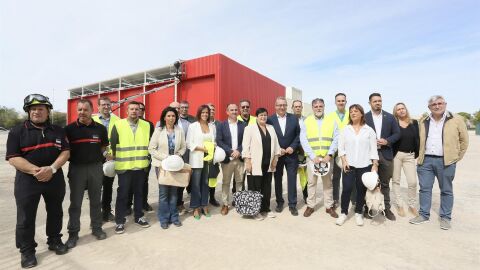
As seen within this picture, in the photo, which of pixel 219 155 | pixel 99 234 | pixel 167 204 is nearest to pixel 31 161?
pixel 99 234

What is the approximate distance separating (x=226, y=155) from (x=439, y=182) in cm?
333

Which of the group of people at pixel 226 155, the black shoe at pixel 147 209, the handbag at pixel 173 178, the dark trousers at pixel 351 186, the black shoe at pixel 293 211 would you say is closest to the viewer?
the group of people at pixel 226 155

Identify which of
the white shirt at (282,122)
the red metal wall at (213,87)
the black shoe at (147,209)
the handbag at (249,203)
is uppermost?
the red metal wall at (213,87)

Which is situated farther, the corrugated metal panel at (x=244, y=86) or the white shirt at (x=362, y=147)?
the corrugated metal panel at (x=244, y=86)

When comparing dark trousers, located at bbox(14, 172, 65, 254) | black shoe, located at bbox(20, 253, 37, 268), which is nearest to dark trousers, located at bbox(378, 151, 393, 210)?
dark trousers, located at bbox(14, 172, 65, 254)

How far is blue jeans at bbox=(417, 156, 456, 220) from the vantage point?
374 centimetres

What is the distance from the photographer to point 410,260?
9.06ft

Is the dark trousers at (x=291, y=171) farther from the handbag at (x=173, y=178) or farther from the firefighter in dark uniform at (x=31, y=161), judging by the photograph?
the firefighter in dark uniform at (x=31, y=161)

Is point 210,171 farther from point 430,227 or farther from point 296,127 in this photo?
point 430,227

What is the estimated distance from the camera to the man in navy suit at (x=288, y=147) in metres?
4.36

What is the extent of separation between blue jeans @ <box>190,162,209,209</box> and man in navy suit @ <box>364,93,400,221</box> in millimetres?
2763

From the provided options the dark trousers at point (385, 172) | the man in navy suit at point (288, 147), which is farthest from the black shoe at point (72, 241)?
the dark trousers at point (385, 172)

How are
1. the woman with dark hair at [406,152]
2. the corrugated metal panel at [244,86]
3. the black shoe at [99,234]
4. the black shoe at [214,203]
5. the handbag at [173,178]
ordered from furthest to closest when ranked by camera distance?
the corrugated metal panel at [244,86]
the black shoe at [214,203]
the woman with dark hair at [406,152]
the handbag at [173,178]
the black shoe at [99,234]

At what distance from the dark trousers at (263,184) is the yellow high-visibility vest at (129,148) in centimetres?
171
